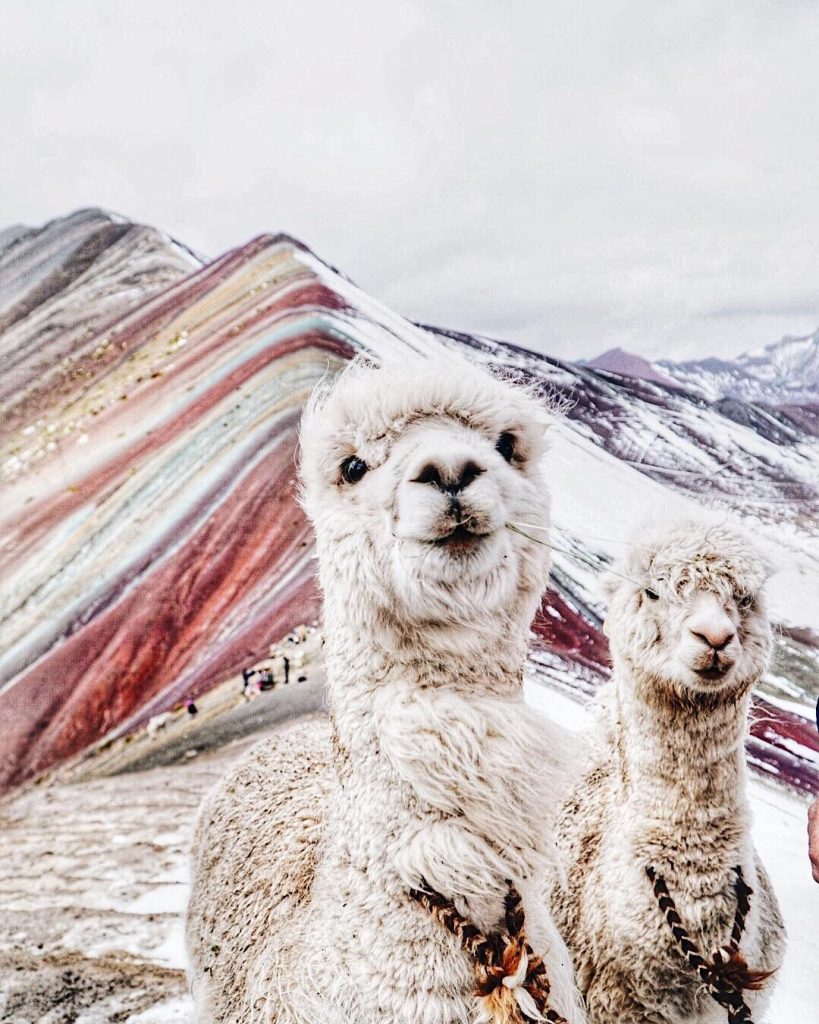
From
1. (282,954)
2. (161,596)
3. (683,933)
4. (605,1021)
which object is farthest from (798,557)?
(161,596)

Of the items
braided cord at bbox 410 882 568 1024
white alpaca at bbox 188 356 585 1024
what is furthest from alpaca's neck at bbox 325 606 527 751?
braided cord at bbox 410 882 568 1024

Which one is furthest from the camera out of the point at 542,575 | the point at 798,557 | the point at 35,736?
the point at 35,736

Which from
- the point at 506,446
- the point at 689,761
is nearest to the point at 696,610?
the point at 689,761

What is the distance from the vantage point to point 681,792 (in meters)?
1.47

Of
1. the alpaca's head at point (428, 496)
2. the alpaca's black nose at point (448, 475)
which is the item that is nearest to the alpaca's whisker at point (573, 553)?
the alpaca's head at point (428, 496)

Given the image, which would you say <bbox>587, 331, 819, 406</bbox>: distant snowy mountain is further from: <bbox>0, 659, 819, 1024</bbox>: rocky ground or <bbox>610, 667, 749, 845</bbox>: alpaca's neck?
<bbox>610, 667, 749, 845</bbox>: alpaca's neck

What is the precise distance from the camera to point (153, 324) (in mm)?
3297

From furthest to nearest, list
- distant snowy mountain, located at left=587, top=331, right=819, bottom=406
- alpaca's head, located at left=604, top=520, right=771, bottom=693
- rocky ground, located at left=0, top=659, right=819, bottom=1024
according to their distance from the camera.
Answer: distant snowy mountain, located at left=587, top=331, right=819, bottom=406 < rocky ground, located at left=0, top=659, right=819, bottom=1024 < alpaca's head, located at left=604, top=520, right=771, bottom=693

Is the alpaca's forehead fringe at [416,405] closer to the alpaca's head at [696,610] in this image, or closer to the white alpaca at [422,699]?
the white alpaca at [422,699]

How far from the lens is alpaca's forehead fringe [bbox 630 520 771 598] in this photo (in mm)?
1396

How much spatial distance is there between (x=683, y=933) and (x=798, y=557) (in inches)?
49.0

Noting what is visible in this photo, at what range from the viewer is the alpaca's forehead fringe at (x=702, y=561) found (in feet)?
4.58

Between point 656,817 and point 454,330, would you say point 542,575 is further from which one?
point 454,330

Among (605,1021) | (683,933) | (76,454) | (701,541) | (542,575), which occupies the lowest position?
(605,1021)
